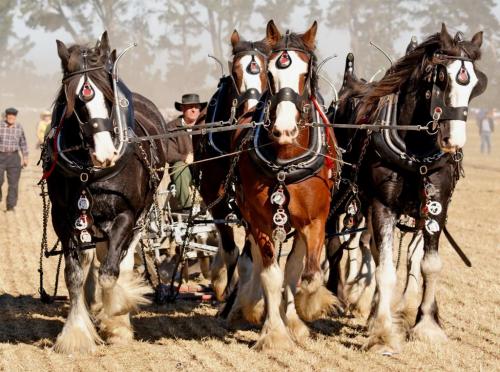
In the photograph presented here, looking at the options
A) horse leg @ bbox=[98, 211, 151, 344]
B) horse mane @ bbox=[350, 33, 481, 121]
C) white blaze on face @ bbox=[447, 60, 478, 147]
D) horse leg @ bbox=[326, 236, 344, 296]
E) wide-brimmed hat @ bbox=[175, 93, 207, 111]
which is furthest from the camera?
wide-brimmed hat @ bbox=[175, 93, 207, 111]

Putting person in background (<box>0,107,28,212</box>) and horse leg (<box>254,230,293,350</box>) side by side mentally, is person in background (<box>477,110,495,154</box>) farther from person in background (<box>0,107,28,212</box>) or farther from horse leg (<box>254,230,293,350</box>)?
horse leg (<box>254,230,293,350</box>)

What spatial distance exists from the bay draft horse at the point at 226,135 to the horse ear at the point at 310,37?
3.82ft

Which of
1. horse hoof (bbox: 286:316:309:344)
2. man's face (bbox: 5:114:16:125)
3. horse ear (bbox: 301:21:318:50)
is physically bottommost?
horse hoof (bbox: 286:316:309:344)

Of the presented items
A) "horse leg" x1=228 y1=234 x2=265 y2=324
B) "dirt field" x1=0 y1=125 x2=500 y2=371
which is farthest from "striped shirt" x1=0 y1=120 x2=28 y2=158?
"horse leg" x1=228 y1=234 x2=265 y2=324

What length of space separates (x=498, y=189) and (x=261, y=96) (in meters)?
15.1

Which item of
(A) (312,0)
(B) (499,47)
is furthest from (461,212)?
(A) (312,0)

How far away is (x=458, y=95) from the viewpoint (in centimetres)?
626

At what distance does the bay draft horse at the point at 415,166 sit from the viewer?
643cm

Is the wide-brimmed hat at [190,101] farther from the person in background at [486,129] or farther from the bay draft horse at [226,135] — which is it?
the person in background at [486,129]

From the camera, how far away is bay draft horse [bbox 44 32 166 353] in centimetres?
647

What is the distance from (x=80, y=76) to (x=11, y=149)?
11.4 metres

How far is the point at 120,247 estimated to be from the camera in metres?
6.83

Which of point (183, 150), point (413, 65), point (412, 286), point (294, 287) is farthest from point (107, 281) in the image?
point (183, 150)

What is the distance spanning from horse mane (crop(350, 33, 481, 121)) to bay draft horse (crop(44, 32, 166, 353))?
1906 mm
